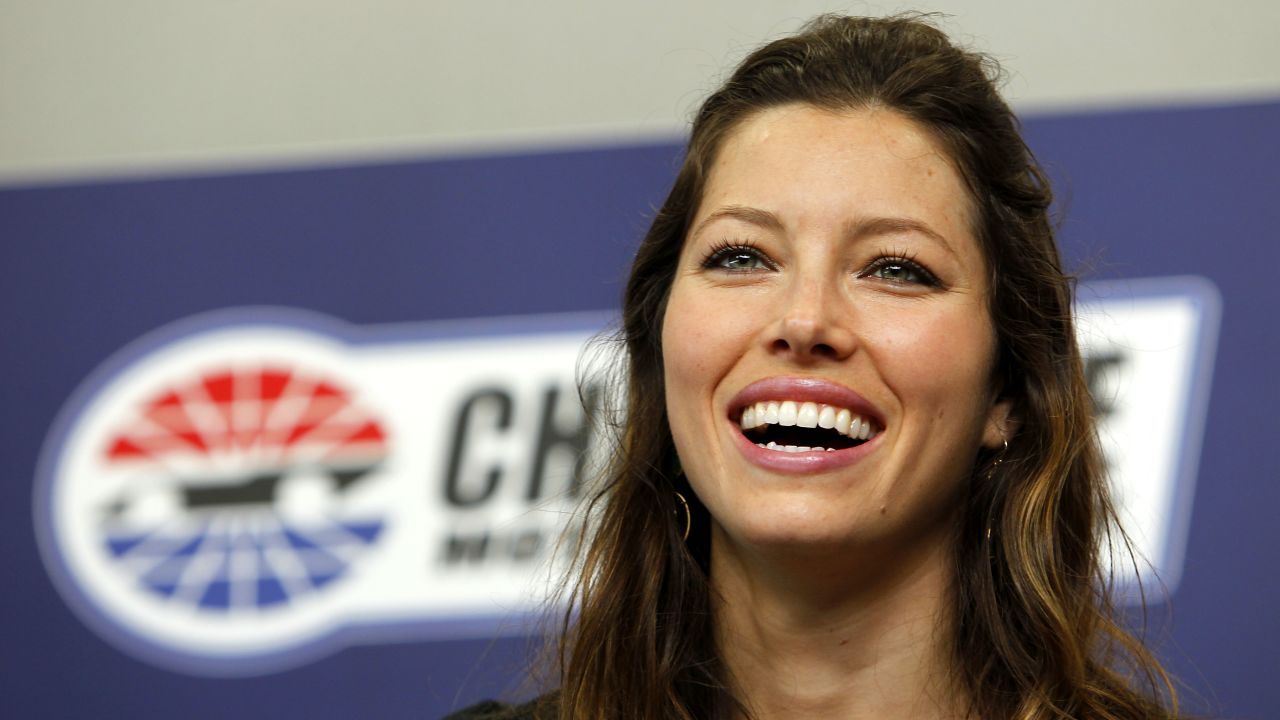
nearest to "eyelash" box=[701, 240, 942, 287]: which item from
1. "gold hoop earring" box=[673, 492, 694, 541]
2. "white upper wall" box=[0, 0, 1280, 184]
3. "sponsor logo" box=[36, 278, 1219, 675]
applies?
"gold hoop earring" box=[673, 492, 694, 541]

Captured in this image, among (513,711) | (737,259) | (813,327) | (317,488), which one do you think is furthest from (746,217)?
(317,488)

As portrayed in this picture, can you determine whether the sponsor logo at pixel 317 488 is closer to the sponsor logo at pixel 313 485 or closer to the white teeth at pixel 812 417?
the sponsor logo at pixel 313 485

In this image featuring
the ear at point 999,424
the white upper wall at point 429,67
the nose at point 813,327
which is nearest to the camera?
the nose at point 813,327

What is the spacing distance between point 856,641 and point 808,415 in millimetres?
184

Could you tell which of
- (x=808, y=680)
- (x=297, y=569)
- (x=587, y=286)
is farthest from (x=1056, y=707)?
(x=297, y=569)

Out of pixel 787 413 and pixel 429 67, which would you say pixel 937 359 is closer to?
pixel 787 413

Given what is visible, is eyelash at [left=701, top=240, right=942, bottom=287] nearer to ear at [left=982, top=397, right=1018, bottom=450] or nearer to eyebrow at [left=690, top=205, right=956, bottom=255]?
eyebrow at [left=690, top=205, right=956, bottom=255]

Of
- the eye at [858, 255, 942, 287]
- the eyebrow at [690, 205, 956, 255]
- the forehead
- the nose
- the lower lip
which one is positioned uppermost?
the forehead

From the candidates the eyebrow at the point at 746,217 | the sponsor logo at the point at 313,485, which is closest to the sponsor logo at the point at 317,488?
the sponsor logo at the point at 313,485

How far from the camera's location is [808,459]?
1.07 m

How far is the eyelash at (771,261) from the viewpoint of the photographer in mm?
1121

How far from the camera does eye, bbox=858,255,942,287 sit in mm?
1121

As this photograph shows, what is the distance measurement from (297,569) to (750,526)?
100cm

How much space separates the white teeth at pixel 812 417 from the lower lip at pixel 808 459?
12 mm
